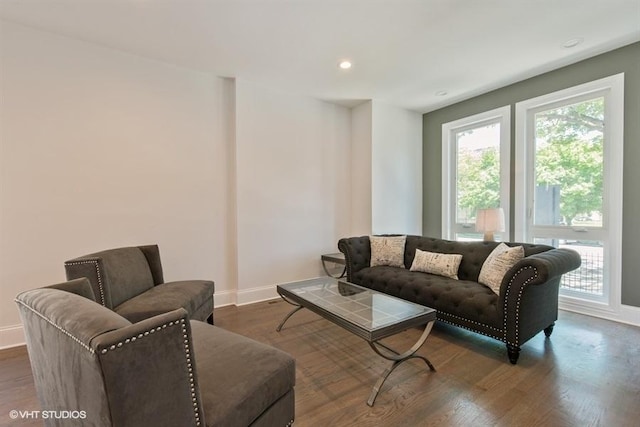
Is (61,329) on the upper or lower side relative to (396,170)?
lower

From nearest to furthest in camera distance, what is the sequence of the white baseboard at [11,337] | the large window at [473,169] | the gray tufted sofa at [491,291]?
the gray tufted sofa at [491,291] → the white baseboard at [11,337] → the large window at [473,169]

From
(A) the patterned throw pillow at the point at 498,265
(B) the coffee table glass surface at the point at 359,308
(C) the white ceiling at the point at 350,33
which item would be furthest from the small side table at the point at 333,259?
(C) the white ceiling at the point at 350,33

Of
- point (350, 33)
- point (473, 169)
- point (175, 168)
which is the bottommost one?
point (175, 168)

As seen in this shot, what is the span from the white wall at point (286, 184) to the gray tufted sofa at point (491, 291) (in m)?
1.10

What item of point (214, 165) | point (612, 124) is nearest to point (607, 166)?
point (612, 124)

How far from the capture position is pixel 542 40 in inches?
107

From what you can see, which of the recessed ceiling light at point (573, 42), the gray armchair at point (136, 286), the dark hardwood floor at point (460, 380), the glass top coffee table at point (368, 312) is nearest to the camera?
the dark hardwood floor at point (460, 380)

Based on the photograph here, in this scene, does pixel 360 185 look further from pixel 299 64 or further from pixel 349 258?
pixel 299 64

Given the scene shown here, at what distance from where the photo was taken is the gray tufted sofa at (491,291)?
2135mm

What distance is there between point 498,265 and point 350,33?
8.03 feet

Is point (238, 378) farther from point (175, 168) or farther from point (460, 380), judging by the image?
point (175, 168)

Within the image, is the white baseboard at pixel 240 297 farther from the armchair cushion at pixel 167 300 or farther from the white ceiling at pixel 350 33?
the white ceiling at pixel 350 33

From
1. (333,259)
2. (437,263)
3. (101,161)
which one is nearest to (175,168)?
(101,161)

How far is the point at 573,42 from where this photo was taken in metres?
2.77
